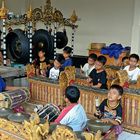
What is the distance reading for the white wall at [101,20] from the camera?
8.22 meters

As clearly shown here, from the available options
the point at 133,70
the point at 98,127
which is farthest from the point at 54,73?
the point at 98,127

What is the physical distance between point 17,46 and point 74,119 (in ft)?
12.8

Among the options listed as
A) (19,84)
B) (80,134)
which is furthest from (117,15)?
(80,134)

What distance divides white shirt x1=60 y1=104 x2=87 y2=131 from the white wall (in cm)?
612

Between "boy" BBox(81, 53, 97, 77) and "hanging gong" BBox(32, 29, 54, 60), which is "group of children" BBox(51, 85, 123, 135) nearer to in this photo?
"boy" BBox(81, 53, 97, 77)

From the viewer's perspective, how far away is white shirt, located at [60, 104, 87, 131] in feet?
7.56

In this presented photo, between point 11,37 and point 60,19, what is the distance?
1133 mm

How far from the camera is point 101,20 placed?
8.74 meters

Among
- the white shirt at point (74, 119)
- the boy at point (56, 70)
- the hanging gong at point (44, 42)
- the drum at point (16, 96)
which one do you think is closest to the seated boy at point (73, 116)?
the white shirt at point (74, 119)

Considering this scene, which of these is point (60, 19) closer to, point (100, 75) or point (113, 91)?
point (100, 75)

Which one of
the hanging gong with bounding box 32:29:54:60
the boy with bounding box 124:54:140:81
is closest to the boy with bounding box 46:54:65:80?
the boy with bounding box 124:54:140:81

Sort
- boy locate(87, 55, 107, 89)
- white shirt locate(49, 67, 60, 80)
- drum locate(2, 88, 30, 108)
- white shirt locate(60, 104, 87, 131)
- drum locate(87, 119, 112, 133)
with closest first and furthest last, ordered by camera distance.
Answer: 1. drum locate(87, 119, 112, 133)
2. white shirt locate(60, 104, 87, 131)
3. drum locate(2, 88, 30, 108)
4. boy locate(87, 55, 107, 89)
5. white shirt locate(49, 67, 60, 80)

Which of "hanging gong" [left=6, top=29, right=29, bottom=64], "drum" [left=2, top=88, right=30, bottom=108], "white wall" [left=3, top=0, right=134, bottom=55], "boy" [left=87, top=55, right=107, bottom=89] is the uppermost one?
"white wall" [left=3, top=0, right=134, bottom=55]

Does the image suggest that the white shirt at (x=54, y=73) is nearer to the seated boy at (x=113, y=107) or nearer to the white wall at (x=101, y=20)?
the seated boy at (x=113, y=107)
